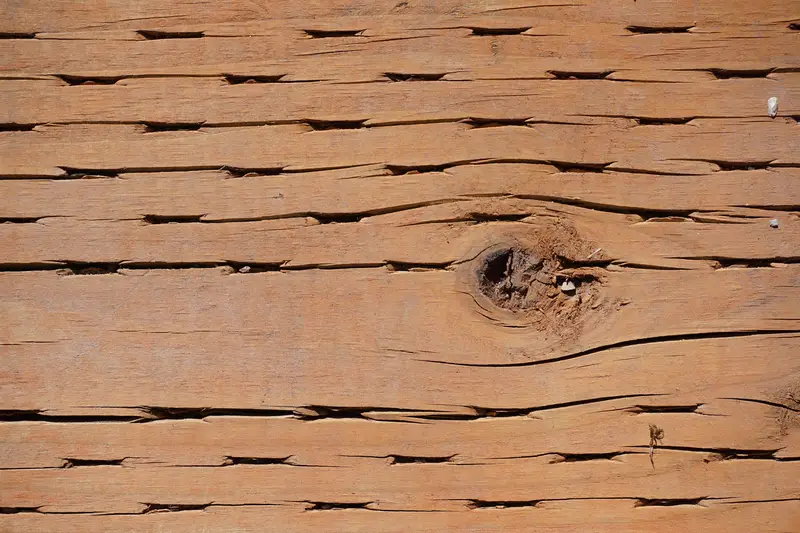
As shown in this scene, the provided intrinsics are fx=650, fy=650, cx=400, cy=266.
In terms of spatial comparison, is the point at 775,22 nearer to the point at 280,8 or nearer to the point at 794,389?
the point at 794,389

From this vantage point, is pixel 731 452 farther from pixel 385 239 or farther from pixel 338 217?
pixel 338 217

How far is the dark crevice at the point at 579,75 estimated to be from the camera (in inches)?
68.3

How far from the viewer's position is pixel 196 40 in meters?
1.74

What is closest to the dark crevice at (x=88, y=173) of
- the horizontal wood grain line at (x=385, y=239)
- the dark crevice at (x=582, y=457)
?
the horizontal wood grain line at (x=385, y=239)

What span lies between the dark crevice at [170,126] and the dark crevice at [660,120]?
1.18m

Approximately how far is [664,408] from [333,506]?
90 centimetres

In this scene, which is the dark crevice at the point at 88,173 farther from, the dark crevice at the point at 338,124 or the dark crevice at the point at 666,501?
the dark crevice at the point at 666,501

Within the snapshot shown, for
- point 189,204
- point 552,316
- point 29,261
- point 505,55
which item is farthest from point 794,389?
point 29,261

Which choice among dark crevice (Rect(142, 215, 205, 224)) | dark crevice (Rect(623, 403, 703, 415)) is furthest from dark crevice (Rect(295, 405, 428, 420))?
dark crevice (Rect(623, 403, 703, 415))

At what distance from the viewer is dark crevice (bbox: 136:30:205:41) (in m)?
1.75

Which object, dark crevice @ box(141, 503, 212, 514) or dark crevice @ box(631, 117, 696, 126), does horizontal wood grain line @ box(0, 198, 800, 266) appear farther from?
dark crevice @ box(141, 503, 212, 514)

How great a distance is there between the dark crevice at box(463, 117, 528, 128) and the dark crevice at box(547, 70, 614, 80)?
0.15 m

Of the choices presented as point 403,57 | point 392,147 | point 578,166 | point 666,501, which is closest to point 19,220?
point 392,147

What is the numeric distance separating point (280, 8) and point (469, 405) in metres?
1.17
